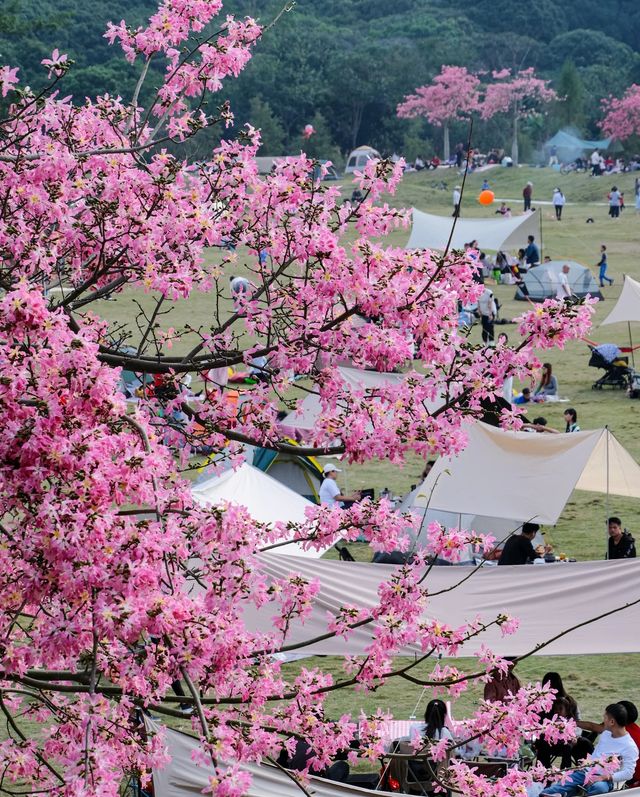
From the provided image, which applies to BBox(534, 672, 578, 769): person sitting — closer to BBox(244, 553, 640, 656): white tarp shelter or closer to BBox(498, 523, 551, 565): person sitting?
BBox(244, 553, 640, 656): white tarp shelter

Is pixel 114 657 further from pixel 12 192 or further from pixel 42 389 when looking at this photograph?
pixel 12 192

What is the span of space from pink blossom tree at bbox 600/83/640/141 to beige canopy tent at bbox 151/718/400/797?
6716 centimetres

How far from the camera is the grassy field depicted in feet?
40.3

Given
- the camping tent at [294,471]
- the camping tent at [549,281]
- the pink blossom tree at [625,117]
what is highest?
the pink blossom tree at [625,117]

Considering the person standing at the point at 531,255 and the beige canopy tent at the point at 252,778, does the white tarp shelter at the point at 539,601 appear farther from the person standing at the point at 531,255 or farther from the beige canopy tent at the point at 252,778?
the person standing at the point at 531,255

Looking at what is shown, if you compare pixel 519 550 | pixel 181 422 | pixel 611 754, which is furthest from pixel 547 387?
pixel 181 422

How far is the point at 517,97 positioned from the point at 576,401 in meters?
62.9

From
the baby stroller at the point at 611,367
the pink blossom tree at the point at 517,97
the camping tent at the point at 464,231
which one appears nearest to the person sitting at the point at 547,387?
the baby stroller at the point at 611,367

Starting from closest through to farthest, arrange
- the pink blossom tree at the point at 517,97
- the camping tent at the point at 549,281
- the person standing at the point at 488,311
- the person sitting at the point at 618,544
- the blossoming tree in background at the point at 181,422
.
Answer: the blossoming tree in background at the point at 181,422 → the person sitting at the point at 618,544 → the person standing at the point at 488,311 → the camping tent at the point at 549,281 → the pink blossom tree at the point at 517,97

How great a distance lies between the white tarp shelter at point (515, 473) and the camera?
13359 millimetres

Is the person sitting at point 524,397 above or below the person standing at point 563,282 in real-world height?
below

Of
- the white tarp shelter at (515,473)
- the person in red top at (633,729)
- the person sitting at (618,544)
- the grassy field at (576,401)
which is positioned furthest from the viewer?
the person sitting at (618,544)

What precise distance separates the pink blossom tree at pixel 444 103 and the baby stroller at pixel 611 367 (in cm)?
5677

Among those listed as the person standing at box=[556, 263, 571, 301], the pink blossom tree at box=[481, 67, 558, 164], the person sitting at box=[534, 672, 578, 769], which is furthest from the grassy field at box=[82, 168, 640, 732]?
the pink blossom tree at box=[481, 67, 558, 164]
